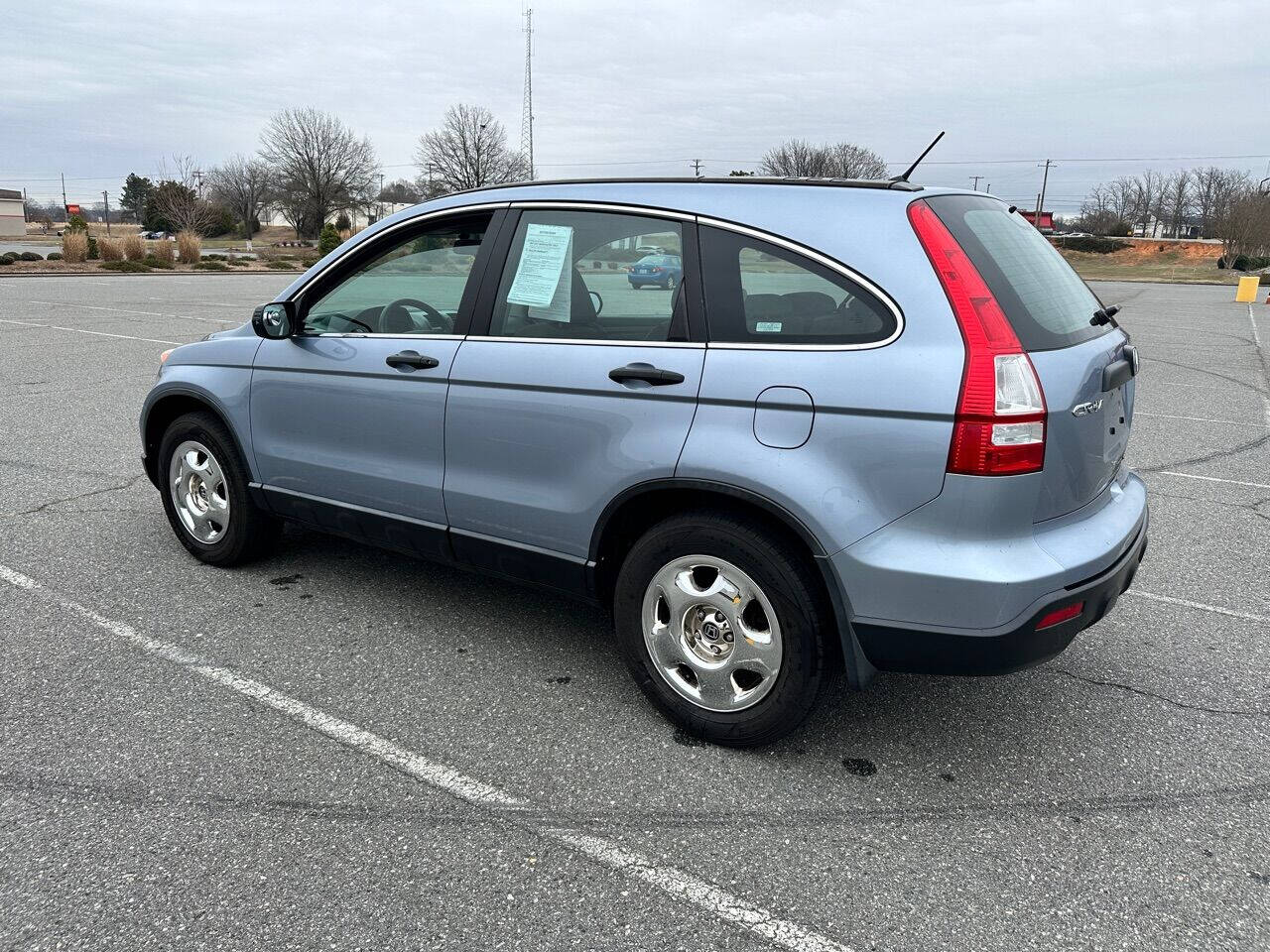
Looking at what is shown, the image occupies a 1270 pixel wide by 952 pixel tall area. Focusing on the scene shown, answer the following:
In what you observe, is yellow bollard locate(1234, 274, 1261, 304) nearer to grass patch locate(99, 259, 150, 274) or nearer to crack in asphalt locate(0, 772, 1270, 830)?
crack in asphalt locate(0, 772, 1270, 830)

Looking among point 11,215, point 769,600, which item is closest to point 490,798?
point 769,600

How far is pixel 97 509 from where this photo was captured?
5.63m

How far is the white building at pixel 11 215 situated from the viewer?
81750 millimetres

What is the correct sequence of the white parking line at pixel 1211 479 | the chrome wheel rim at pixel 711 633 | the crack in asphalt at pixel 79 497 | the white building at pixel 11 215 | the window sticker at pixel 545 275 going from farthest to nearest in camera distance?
the white building at pixel 11 215 → the white parking line at pixel 1211 479 → the crack in asphalt at pixel 79 497 → the window sticker at pixel 545 275 → the chrome wheel rim at pixel 711 633

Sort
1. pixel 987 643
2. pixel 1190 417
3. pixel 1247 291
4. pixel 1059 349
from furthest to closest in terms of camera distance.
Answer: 1. pixel 1247 291
2. pixel 1190 417
3. pixel 1059 349
4. pixel 987 643

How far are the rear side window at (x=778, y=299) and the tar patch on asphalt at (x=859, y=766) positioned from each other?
1.35 meters

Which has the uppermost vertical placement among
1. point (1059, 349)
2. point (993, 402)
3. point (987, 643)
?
point (1059, 349)

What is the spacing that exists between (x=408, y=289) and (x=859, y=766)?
2.48m

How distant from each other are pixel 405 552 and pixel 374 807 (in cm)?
134

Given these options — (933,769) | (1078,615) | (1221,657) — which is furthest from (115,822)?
(1221,657)

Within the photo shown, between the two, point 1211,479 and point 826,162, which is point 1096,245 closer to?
point 826,162

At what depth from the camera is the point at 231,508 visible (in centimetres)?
456

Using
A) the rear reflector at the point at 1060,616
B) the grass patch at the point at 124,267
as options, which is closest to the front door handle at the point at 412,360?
the rear reflector at the point at 1060,616

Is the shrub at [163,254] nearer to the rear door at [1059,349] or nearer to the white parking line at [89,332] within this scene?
the white parking line at [89,332]
